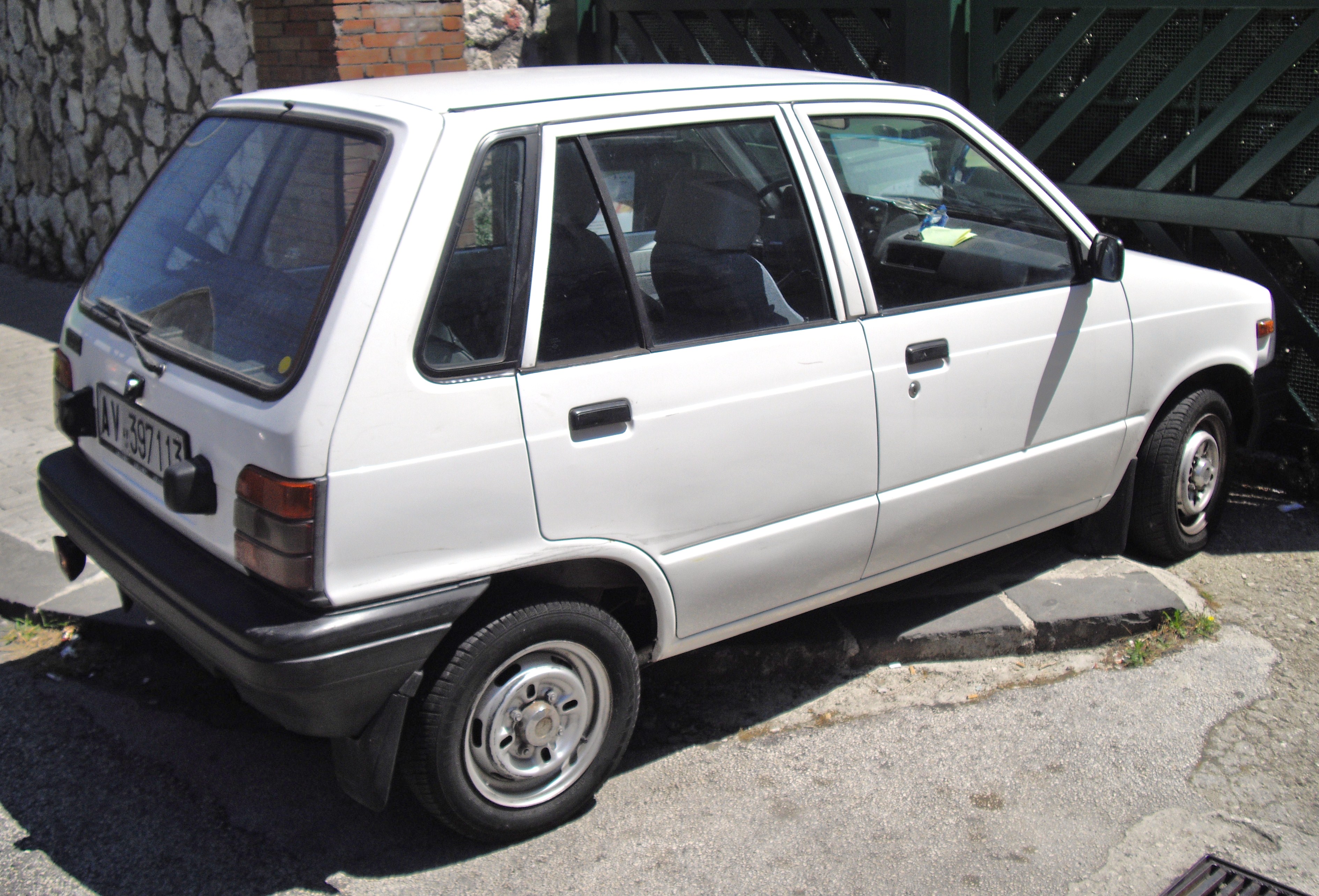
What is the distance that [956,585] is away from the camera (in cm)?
415

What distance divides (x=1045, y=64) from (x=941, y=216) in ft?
8.06

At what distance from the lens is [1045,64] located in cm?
A: 567

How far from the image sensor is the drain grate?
2.75 meters

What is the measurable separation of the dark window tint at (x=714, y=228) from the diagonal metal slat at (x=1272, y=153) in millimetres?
2991

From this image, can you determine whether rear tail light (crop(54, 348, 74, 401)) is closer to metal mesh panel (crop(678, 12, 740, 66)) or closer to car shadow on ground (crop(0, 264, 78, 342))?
car shadow on ground (crop(0, 264, 78, 342))

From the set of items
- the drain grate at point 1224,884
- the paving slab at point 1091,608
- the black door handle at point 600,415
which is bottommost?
the drain grate at point 1224,884

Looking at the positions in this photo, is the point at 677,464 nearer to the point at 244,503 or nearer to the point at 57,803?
the point at 244,503

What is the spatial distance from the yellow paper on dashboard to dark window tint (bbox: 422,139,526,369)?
153cm

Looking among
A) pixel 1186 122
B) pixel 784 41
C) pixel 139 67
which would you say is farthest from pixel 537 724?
pixel 139 67

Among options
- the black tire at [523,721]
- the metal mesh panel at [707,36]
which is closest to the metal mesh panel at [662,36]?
the metal mesh panel at [707,36]

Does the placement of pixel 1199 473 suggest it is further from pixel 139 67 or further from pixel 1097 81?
pixel 139 67

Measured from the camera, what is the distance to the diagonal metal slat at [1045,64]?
5508 millimetres

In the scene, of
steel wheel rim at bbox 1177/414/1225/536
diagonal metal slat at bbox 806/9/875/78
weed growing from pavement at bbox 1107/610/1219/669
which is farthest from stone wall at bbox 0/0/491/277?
weed growing from pavement at bbox 1107/610/1219/669

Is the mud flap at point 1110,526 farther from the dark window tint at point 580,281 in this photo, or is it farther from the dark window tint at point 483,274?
the dark window tint at point 483,274
